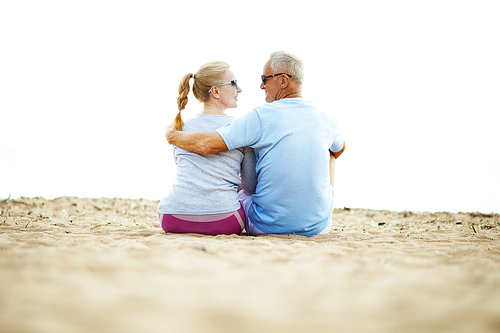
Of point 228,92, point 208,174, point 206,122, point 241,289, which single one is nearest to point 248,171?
point 208,174

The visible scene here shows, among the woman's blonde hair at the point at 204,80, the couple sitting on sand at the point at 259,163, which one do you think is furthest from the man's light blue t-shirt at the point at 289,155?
the woman's blonde hair at the point at 204,80

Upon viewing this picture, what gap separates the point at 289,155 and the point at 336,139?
1.96 feet

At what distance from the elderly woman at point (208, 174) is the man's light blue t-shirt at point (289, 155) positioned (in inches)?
8.3

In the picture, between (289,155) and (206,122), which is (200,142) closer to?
(206,122)

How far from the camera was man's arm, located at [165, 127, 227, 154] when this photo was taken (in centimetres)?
256

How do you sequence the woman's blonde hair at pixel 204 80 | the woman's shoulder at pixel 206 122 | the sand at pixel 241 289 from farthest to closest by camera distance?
the woman's blonde hair at pixel 204 80, the woman's shoulder at pixel 206 122, the sand at pixel 241 289

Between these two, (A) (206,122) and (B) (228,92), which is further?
(B) (228,92)

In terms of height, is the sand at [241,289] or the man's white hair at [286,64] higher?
the man's white hair at [286,64]

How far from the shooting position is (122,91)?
27562mm

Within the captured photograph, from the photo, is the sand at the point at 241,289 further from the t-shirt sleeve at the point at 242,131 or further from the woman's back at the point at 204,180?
the t-shirt sleeve at the point at 242,131

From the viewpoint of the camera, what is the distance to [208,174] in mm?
2637

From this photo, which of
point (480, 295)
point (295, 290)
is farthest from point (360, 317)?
point (480, 295)

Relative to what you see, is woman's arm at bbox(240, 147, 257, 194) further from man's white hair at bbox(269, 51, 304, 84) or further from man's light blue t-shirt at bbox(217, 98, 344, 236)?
man's white hair at bbox(269, 51, 304, 84)

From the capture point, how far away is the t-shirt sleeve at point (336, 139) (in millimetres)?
2851
